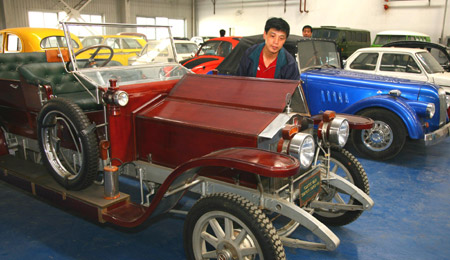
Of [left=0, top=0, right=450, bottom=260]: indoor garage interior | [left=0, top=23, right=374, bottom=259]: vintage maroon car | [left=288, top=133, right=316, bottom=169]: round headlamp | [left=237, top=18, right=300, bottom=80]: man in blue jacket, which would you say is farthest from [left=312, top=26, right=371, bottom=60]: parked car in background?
[left=288, top=133, right=316, bottom=169]: round headlamp

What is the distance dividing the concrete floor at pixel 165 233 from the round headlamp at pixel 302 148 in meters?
0.89

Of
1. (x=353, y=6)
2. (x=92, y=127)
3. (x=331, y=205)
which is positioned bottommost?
(x=331, y=205)

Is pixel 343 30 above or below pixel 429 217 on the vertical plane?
above

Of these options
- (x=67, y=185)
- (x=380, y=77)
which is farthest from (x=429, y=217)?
(x=67, y=185)

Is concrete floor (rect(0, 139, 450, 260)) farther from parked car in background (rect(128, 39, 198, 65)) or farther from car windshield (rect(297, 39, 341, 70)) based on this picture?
car windshield (rect(297, 39, 341, 70))

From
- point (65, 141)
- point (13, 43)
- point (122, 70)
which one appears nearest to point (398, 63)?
point (122, 70)

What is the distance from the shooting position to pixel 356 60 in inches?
278

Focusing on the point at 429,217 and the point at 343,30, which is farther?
the point at 343,30

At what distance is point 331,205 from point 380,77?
3.76 metres

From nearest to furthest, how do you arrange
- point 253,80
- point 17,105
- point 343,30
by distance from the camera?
point 253,80 < point 17,105 < point 343,30

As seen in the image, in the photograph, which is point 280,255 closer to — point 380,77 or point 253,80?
point 253,80

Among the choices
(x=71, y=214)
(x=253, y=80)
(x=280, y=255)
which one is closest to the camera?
(x=280, y=255)

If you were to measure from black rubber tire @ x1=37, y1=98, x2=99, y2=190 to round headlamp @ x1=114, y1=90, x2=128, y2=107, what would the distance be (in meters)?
0.28

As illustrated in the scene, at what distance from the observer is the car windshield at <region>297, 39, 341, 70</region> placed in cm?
596
